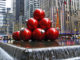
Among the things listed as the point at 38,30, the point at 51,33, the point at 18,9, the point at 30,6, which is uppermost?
the point at 30,6

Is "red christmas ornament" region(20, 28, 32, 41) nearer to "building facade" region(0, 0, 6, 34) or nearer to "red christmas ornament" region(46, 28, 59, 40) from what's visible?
"red christmas ornament" region(46, 28, 59, 40)

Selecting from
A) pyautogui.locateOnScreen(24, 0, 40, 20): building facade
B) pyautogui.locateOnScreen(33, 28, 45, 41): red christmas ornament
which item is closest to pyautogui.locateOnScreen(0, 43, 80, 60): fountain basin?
pyautogui.locateOnScreen(33, 28, 45, 41): red christmas ornament

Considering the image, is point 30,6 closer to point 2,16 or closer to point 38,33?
point 2,16

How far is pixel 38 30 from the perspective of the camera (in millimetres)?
11695

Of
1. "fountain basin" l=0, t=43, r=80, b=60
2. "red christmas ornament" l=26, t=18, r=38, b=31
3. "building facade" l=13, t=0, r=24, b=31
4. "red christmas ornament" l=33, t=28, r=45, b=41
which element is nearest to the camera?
"fountain basin" l=0, t=43, r=80, b=60

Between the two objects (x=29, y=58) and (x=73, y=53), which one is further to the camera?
(x=73, y=53)

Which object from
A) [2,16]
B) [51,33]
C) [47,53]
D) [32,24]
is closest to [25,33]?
[32,24]

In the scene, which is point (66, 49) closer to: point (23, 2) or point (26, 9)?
point (26, 9)

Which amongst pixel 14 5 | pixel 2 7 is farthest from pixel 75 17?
pixel 14 5

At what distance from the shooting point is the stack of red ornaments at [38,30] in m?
11.8

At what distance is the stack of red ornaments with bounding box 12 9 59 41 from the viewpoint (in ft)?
38.8

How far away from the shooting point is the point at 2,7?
10919 cm

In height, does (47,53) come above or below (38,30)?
below

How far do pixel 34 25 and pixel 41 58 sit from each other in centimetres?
537
